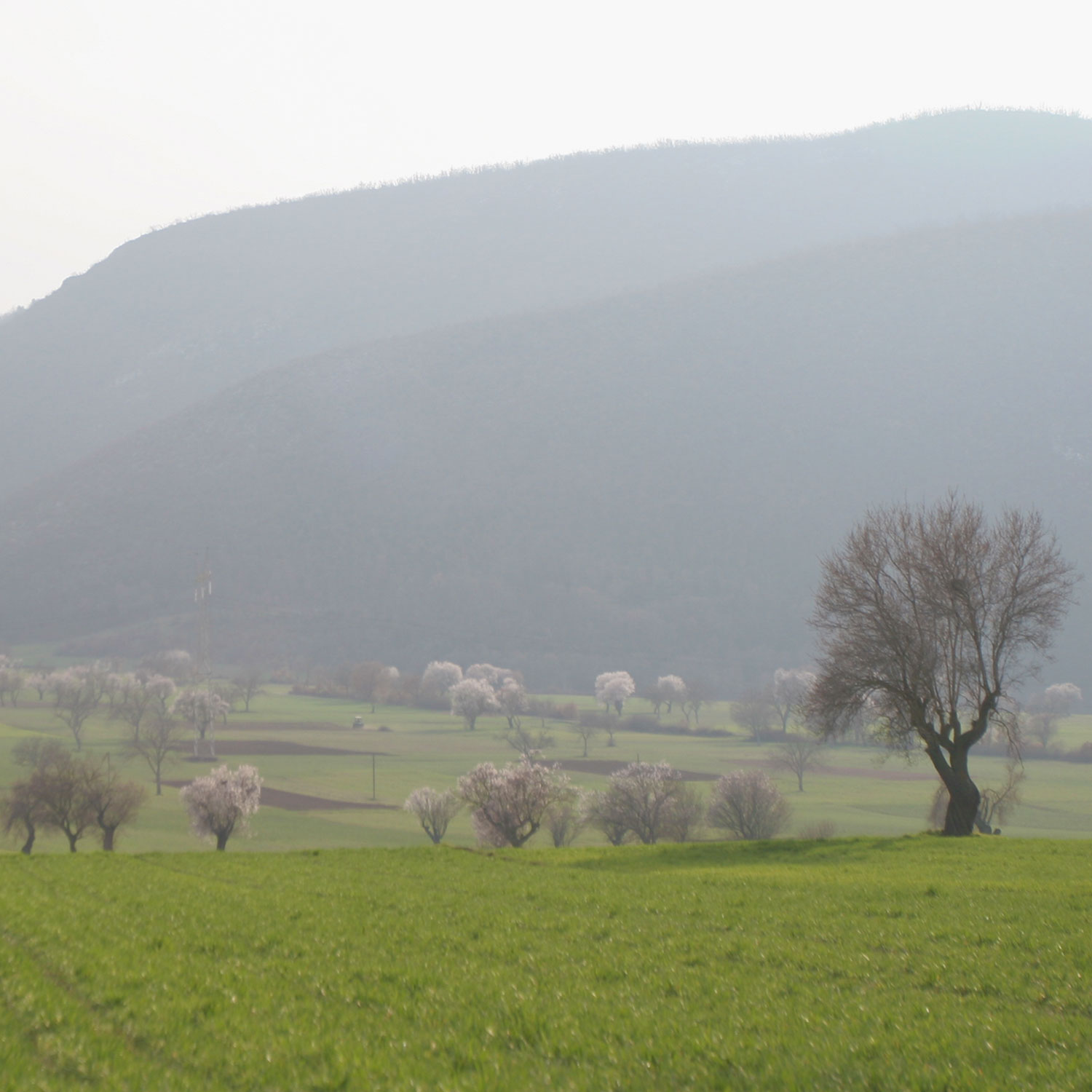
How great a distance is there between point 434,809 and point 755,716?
90.7 m

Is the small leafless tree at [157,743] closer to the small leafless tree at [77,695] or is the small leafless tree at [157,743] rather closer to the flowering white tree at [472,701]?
the small leafless tree at [77,695]

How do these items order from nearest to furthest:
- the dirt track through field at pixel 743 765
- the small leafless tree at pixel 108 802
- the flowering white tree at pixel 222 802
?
the small leafless tree at pixel 108 802 → the flowering white tree at pixel 222 802 → the dirt track through field at pixel 743 765

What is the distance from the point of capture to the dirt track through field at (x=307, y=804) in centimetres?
9919

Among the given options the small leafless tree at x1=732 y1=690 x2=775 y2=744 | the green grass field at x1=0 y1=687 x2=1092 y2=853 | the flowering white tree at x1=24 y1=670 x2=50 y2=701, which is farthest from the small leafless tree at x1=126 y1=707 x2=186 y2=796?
the small leafless tree at x1=732 y1=690 x2=775 y2=744

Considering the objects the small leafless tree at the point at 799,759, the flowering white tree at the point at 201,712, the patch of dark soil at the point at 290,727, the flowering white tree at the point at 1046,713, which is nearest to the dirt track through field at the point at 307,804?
the flowering white tree at the point at 201,712

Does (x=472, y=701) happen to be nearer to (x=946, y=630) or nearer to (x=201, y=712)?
(x=201, y=712)

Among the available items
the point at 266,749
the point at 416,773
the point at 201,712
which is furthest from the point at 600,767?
the point at 201,712

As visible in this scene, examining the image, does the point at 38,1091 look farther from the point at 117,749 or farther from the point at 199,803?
the point at 117,749

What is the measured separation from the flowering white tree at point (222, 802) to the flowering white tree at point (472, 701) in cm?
8346

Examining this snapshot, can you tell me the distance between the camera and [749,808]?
91.1 m

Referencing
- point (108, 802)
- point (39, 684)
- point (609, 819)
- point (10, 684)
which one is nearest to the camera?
point (108, 802)

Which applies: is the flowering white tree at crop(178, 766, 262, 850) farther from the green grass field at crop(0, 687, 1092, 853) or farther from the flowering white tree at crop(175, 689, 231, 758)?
the flowering white tree at crop(175, 689, 231, 758)

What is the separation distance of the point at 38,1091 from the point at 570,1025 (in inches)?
218

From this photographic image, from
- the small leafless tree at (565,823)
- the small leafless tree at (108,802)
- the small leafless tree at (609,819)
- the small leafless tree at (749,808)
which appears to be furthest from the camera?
the small leafless tree at (749,808)
